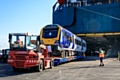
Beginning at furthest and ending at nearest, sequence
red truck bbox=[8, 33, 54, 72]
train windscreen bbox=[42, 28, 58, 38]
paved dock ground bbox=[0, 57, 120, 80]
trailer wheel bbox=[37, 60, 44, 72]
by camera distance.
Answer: train windscreen bbox=[42, 28, 58, 38] → trailer wheel bbox=[37, 60, 44, 72] → red truck bbox=[8, 33, 54, 72] → paved dock ground bbox=[0, 57, 120, 80]

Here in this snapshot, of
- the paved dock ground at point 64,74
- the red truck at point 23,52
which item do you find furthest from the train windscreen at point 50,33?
the red truck at point 23,52

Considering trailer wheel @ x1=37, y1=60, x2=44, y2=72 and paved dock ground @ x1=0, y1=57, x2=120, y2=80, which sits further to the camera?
trailer wheel @ x1=37, y1=60, x2=44, y2=72

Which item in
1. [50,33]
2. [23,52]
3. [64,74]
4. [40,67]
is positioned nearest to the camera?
[64,74]

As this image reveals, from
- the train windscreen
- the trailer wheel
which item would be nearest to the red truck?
the trailer wheel

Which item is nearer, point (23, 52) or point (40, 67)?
point (23, 52)

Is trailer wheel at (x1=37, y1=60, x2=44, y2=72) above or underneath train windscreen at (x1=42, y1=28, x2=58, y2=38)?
underneath

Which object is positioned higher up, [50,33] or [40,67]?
[50,33]

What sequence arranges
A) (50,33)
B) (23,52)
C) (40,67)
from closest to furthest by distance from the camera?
(23,52), (40,67), (50,33)

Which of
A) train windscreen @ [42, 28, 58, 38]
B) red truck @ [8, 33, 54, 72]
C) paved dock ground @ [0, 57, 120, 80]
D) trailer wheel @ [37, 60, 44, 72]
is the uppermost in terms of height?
train windscreen @ [42, 28, 58, 38]

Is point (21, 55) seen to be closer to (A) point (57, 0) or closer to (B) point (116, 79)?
(B) point (116, 79)

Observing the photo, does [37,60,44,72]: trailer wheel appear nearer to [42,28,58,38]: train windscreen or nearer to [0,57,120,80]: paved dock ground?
[0,57,120,80]: paved dock ground

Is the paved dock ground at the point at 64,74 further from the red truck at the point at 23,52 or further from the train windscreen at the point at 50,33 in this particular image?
the train windscreen at the point at 50,33

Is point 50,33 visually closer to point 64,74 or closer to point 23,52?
point 23,52

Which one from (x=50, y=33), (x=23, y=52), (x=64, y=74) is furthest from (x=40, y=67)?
(x=50, y=33)
